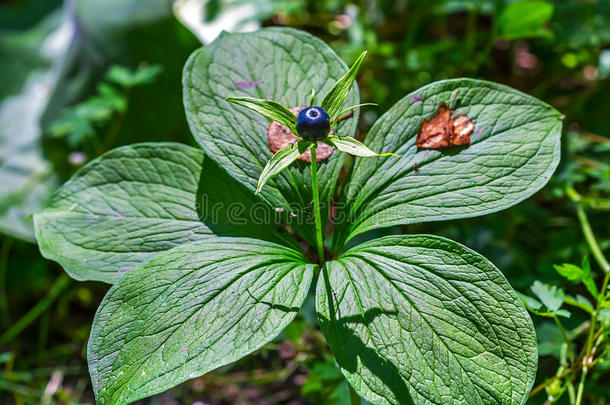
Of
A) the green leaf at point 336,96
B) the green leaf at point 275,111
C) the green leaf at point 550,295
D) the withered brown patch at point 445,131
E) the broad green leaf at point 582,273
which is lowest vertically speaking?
the green leaf at point 550,295

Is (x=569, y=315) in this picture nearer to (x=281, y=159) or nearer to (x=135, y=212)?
(x=281, y=159)

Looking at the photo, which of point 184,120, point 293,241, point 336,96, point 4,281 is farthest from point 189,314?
point 4,281

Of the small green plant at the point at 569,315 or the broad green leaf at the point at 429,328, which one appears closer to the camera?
the broad green leaf at the point at 429,328

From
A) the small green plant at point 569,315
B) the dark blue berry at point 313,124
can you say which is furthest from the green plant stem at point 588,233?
the dark blue berry at point 313,124

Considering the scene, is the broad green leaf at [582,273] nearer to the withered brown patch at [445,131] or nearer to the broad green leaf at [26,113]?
the withered brown patch at [445,131]

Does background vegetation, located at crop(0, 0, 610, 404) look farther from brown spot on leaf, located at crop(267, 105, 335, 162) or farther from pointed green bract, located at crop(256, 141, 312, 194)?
pointed green bract, located at crop(256, 141, 312, 194)
